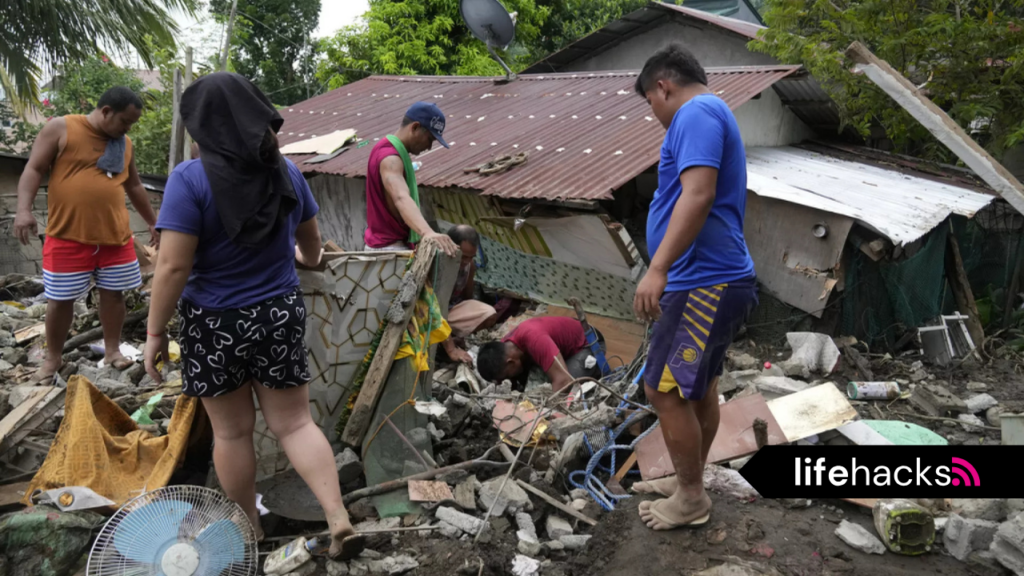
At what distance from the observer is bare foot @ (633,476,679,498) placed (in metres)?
3.12

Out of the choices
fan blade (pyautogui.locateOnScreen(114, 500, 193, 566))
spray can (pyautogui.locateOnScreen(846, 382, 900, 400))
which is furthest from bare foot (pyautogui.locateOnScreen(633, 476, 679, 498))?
spray can (pyautogui.locateOnScreen(846, 382, 900, 400))

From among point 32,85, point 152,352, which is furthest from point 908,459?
point 32,85

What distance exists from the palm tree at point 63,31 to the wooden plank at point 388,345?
929 cm

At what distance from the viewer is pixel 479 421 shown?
13.6ft

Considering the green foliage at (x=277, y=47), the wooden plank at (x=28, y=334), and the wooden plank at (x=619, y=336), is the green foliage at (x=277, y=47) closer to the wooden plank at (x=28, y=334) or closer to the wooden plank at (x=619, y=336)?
the wooden plank at (x=28, y=334)

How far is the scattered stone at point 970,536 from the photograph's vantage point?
2793mm

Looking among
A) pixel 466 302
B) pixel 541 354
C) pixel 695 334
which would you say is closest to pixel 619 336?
pixel 466 302

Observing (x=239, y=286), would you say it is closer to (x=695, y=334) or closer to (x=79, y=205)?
(x=695, y=334)

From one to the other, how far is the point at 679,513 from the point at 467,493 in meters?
0.99

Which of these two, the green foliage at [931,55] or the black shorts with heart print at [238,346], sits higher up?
the green foliage at [931,55]

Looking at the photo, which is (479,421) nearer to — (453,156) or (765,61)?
(453,156)

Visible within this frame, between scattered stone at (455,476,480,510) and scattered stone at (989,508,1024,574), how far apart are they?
2.18m

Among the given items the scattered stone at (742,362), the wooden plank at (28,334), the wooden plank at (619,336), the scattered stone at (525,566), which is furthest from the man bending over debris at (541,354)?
the wooden plank at (28,334)

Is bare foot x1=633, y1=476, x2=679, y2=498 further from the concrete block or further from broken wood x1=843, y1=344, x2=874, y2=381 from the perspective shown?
broken wood x1=843, y1=344, x2=874, y2=381
